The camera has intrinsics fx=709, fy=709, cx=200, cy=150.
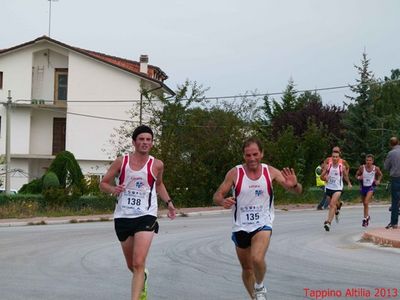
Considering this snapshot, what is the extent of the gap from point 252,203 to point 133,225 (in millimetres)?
1270

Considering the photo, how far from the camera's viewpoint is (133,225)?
24.4ft

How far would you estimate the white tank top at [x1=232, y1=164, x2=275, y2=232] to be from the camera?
7.27 meters

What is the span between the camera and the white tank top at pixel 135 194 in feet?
24.5

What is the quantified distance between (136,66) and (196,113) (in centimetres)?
2859

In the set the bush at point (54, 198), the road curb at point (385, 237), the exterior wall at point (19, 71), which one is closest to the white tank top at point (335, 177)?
the road curb at point (385, 237)

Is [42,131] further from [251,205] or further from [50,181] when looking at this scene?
[251,205]

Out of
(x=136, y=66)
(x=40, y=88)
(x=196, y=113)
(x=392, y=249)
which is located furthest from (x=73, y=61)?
(x=392, y=249)

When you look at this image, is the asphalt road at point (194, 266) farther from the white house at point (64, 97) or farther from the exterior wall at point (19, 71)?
the exterior wall at point (19, 71)

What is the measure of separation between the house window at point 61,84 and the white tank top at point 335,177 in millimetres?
36599

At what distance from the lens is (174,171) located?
2858 centimetres

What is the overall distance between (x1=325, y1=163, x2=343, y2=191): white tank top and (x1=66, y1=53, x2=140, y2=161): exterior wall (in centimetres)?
3428

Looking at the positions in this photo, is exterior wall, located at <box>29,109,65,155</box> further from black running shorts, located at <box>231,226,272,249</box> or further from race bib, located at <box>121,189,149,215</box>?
black running shorts, located at <box>231,226,272,249</box>

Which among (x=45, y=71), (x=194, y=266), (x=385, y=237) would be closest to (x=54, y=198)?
(x=385, y=237)

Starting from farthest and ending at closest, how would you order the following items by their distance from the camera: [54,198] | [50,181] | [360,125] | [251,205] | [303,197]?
1. [360,125]
2. [303,197]
3. [50,181]
4. [54,198]
5. [251,205]
